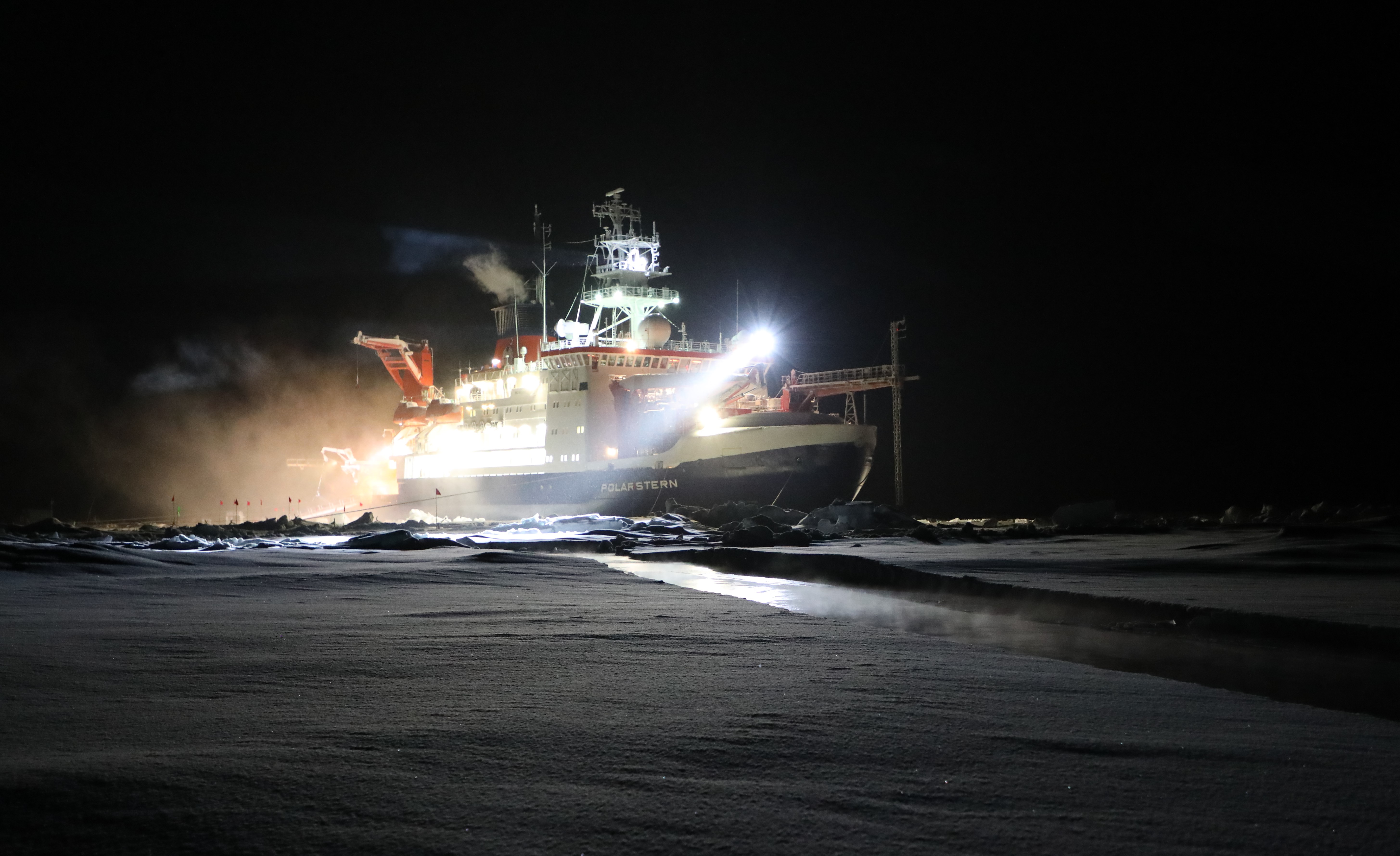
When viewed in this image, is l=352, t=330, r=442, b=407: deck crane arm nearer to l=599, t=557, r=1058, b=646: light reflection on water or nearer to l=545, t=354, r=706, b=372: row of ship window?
l=545, t=354, r=706, b=372: row of ship window

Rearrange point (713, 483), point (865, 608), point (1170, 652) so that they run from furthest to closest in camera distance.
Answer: point (713, 483) → point (865, 608) → point (1170, 652)

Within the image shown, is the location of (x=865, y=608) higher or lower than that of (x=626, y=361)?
lower

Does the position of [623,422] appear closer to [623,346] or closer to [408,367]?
[623,346]

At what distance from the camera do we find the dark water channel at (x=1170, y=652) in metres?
3.61

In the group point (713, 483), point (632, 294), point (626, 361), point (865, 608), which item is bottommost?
point (865, 608)

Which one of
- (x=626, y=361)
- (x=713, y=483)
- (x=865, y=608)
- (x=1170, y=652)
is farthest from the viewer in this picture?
(x=626, y=361)

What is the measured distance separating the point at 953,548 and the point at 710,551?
424 cm

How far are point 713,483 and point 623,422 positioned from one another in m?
4.73

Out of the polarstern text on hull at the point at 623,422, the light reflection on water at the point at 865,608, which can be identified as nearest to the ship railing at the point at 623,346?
the polarstern text on hull at the point at 623,422

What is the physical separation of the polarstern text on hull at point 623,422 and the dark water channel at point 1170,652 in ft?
72.3

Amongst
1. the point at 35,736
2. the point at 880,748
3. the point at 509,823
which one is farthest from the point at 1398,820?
the point at 35,736

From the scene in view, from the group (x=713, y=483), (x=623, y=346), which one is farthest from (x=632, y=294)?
(x=713, y=483)

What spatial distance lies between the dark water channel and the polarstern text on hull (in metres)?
22.0

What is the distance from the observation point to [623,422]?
32.1 metres
